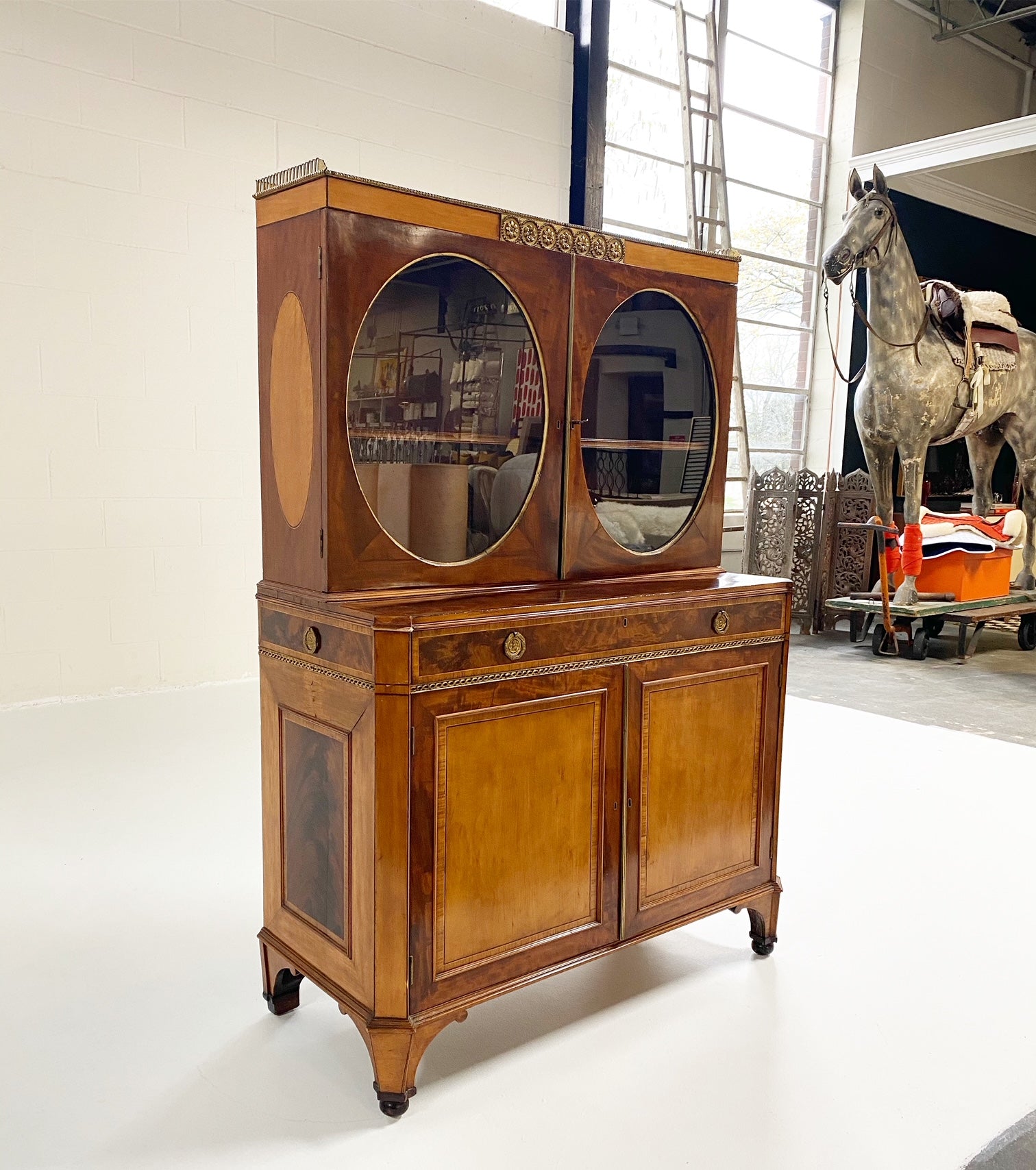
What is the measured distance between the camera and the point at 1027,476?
6906 mm

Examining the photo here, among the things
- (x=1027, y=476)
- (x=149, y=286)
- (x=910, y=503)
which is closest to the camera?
(x=149, y=286)

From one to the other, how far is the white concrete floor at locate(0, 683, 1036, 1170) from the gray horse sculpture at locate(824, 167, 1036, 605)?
3.21 m

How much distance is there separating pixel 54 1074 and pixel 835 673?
466 centimetres

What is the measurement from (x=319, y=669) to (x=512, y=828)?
1.61 feet

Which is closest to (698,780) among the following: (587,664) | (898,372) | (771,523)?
(587,664)

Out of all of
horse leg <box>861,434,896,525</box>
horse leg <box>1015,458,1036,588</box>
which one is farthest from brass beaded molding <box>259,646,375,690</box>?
horse leg <box>1015,458,1036,588</box>

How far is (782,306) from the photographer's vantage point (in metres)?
8.27

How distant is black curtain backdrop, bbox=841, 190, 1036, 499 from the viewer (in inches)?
334

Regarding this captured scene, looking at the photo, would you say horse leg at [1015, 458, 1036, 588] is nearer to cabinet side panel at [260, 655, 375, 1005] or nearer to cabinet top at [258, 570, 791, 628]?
cabinet top at [258, 570, 791, 628]

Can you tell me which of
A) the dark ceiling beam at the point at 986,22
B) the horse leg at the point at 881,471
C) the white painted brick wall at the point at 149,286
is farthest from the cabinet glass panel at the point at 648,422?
the dark ceiling beam at the point at 986,22

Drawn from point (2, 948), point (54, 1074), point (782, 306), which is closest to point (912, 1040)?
point (54, 1074)

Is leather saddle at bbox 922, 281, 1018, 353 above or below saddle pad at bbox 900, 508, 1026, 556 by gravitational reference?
above

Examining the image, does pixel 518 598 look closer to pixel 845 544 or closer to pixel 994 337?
pixel 845 544

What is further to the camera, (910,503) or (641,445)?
(910,503)
